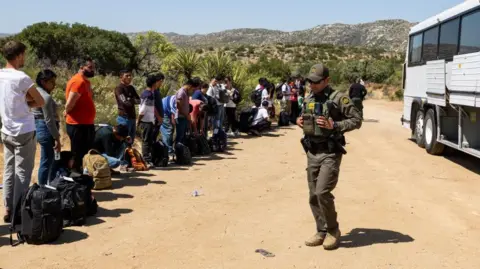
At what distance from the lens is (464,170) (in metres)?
9.65

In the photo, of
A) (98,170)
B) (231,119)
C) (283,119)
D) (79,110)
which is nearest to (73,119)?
(79,110)

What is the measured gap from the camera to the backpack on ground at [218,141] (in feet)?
37.9

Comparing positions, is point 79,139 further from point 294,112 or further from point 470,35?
point 294,112

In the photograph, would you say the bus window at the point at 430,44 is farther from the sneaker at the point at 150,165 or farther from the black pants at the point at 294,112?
the sneaker at the point at 150,165

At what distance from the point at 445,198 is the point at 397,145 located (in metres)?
5.70

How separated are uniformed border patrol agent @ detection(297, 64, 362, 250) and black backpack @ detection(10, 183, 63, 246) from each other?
104 inches

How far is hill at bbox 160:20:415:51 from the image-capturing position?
113312 mm

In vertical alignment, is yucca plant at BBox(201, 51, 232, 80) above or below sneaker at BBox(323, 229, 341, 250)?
above

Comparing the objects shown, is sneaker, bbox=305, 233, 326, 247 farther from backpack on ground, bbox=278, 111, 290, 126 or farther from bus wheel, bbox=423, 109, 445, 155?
backpack on ground, bbox=278, 111, 290, 126

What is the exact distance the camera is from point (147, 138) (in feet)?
30.6

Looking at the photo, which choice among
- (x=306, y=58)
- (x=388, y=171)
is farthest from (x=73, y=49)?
(x=306, y=58)

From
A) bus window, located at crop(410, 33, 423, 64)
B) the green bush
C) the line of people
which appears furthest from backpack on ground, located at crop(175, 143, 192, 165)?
the green bush

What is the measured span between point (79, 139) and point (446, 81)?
7257 millimetres

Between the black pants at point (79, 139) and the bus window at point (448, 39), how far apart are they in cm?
731
